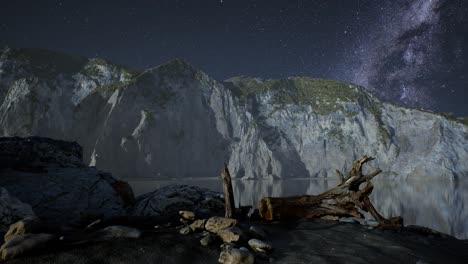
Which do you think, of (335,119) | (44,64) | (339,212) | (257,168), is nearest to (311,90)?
(335,119)

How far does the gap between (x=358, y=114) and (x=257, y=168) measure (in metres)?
52.3

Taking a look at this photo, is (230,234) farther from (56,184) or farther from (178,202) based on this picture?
(56,184)

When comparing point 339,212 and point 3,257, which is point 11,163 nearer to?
point 3,257

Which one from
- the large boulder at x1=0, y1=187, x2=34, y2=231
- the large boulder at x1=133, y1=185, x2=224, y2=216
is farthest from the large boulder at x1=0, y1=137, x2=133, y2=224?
the large boulder at x1=0, y1=187, x2=34, y2=231

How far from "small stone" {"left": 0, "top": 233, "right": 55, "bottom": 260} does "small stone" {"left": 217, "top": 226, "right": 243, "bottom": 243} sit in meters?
3.48

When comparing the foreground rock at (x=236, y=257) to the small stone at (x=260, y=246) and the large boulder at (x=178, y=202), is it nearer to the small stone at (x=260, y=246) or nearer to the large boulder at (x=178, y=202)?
the small stone at (x=260, y=246)

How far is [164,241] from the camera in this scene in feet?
20.2

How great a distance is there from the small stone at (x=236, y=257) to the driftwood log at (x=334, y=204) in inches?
169

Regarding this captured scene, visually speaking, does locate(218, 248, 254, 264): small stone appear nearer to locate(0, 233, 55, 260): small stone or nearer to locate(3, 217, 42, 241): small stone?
locate(0, 233, 55, 260): small stone

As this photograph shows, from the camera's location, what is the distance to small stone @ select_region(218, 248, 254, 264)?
17.2ft

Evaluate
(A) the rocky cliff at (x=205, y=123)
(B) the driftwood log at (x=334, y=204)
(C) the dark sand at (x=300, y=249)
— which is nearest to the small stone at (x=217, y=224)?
(C) the dark sand at (x=300, y=249)

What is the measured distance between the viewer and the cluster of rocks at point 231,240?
5.31m

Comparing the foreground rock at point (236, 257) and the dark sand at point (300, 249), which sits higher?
the foreground rock at point (236, 257)

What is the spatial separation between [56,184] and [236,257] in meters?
9.25
